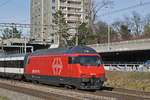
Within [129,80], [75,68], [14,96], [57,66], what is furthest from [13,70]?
[14,96]

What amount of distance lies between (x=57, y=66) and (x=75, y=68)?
2.61 meters

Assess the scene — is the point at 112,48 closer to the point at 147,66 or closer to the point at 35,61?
the point at 147,66

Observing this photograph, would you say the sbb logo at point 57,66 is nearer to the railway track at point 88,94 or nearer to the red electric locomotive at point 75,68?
the red electric locomotive at point 75,68

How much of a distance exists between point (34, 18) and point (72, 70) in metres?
87.8

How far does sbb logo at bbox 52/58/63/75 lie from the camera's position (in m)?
20.2

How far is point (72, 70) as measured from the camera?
18.7 m

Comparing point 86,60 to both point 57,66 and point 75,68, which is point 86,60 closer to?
point 75,68

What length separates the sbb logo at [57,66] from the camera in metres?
20.2

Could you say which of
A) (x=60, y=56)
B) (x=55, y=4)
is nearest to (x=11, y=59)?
(x=60, y=56)

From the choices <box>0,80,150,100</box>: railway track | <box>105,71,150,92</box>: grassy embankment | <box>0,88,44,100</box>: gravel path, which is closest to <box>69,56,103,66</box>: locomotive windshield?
<box>0,80,150,100</box>: railway track

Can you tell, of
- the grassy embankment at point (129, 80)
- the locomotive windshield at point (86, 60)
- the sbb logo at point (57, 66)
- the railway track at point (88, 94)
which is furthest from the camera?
the grassy embankment at point (129, 80)

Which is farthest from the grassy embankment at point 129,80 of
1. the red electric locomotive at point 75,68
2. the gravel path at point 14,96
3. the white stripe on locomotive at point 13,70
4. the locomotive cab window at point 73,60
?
the gravel path at point 14,96

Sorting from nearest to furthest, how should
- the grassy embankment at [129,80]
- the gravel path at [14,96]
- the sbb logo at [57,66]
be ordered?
the gravel path at [14,96]
the sbb logo at [57,66]
the grassy embankment at [129,80]

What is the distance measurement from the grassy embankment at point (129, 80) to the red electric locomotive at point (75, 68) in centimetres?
587
